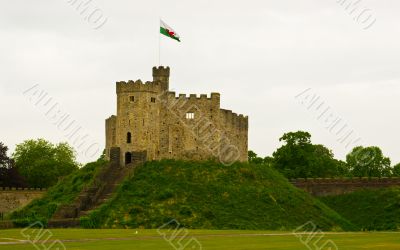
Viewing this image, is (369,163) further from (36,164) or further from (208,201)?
(208,201)

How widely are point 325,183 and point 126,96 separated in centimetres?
2739

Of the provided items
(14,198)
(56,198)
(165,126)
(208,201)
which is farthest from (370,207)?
(14,198)

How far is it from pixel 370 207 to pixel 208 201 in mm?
21593

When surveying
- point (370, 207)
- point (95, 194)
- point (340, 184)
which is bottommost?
point (370, 207)

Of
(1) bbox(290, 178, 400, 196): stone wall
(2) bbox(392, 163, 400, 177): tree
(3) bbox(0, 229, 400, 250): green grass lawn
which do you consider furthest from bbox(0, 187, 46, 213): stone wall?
(2) bbox(392, 163, 400, 177): tree

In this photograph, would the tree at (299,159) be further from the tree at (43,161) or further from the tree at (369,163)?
the tree at (43,161)

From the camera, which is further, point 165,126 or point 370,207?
point 370,207

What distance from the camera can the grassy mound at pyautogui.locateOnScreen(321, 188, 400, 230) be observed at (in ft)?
253

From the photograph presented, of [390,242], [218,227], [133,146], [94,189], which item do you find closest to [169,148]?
[133,146]

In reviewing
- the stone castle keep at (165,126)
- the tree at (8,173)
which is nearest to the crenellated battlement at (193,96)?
the stone castle keep at (165,126)

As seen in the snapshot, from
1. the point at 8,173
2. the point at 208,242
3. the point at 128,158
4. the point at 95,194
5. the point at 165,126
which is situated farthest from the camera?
the point at 8,173

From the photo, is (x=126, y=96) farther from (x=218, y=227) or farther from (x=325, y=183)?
(x=325, y=183)

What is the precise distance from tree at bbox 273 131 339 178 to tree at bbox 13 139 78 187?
3386cm

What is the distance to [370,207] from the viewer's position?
84062mm
